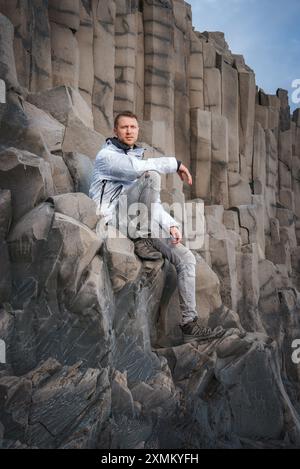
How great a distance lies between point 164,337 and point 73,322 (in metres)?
1.38

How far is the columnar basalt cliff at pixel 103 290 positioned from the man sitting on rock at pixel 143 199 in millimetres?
156

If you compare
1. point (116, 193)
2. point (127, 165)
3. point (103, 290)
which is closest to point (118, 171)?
point (127, 165)

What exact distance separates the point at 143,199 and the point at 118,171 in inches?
13.7

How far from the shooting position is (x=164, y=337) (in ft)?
16.3

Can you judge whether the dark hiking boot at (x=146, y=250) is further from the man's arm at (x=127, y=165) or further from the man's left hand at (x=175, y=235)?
the man's arm at (x=127, y=165)

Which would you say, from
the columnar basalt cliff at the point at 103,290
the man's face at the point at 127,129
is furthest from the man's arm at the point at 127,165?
the columnar basalt cliff at the point at 103,290

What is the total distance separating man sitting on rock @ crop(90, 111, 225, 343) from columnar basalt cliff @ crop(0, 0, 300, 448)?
0.51 ft

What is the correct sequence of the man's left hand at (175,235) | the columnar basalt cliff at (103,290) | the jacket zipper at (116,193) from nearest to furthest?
the columnar basalt cliff at (103,290)
the man's left hand at (175,235)
the jacket zipper at (116,193)

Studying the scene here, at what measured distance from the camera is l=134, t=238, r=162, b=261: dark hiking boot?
181 inches

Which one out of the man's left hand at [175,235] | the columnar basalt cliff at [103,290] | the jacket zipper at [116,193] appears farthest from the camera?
the jacket zipper at [116,193]

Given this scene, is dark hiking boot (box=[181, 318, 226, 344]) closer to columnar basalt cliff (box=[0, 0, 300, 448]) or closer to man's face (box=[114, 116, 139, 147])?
columnar basalt cliff (box=[0, 0, 300, 448])

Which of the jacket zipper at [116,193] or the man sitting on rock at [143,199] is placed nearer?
the man sitting on rock at [143,199]

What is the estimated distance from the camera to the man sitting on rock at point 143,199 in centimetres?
456
